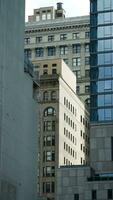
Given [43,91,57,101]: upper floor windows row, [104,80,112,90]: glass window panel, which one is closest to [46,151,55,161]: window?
[43,91,57,101]: upper floor windows row

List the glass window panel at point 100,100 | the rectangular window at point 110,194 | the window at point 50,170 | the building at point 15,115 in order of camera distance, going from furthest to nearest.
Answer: the window at point 50,170 < the glass window panel at point 100,100 < the rectangular window at point 110,194 < the building at point 15,115

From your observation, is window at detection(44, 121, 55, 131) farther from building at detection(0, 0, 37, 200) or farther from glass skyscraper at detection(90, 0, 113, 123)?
building at detection(0, 0, 37, 200)

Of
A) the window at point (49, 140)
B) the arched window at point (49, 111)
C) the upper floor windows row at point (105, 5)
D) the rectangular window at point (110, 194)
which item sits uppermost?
the upper floor windows row at point (105, 5)

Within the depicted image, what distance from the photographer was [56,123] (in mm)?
167750

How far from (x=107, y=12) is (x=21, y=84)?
30.2 metres

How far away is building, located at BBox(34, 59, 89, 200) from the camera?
16500cm

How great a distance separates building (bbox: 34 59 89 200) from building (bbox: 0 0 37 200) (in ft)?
160

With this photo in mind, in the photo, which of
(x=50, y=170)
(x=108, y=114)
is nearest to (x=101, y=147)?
(x=108, y=114)

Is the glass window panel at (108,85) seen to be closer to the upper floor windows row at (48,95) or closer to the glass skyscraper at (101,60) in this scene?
the glass skyscraper at (101,60)

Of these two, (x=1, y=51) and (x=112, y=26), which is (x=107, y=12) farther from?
(x=1, y=51)

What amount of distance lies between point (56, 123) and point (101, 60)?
148 feet

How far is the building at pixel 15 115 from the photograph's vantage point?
94500mm

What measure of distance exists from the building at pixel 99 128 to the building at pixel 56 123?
3474 centimetres

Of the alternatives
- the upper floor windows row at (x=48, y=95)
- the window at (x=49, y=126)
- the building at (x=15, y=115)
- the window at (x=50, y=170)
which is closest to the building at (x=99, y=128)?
the building at (x=15, y=115)
